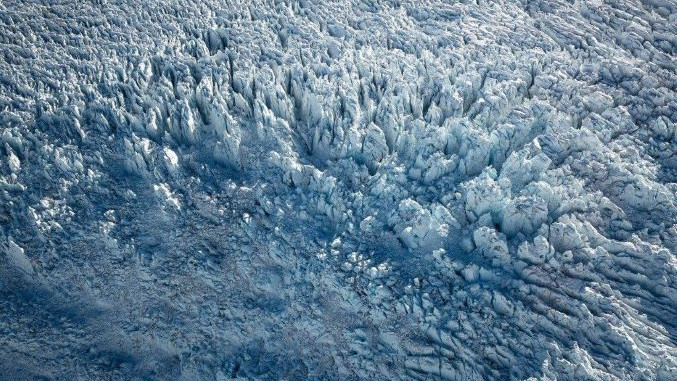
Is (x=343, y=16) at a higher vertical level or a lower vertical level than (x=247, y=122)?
higher

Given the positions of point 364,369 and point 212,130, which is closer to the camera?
point 364,369

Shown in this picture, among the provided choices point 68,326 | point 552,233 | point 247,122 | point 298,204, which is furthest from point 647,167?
point 68,326

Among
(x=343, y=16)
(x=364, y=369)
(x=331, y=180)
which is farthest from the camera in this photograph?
(x=343, y=16)

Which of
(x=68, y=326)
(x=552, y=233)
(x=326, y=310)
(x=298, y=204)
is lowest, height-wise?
(x=68, y=326)

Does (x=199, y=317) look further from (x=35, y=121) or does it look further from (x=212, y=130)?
(x=35, y=121)

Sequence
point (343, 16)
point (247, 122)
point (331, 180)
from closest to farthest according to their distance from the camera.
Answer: point (331, 180)
point (247, 122)
point (343, 16)

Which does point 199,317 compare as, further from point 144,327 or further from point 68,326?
point 68,326

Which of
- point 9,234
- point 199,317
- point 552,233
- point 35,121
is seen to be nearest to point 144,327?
point 199,317
